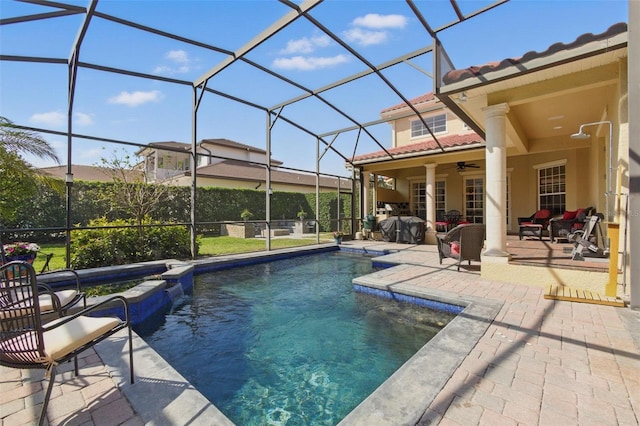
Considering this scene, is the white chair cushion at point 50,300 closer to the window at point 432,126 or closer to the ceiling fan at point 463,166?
the ceiling fan at point 463,166

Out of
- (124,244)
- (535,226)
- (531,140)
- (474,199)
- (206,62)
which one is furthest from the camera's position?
(474,199)

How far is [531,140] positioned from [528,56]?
615 cm

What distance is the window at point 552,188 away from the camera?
9.80 metres

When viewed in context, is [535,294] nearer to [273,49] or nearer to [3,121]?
[273,49]

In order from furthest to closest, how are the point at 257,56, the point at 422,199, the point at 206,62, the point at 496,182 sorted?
1. the point at 422,199
2. the point at 206,62
3. the point at 257,56
4. the point at 496,182

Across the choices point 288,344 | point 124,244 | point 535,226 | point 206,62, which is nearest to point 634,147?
point 288,344

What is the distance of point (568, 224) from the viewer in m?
7.27

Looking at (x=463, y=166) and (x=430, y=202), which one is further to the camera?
(x=463, y=166)

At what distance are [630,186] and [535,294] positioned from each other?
187 centimetres

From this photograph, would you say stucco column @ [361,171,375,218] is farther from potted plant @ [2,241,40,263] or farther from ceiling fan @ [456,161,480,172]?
potted plant @ [2,241,40,263]

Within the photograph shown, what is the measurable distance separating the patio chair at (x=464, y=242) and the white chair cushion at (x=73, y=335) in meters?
5.79

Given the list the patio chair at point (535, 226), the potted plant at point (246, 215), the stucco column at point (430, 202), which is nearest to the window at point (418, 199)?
the stucco column at point (430, 202)

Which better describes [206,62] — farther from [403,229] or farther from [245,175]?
[245,175]

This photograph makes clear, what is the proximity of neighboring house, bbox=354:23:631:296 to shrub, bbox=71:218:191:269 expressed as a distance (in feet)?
24.5
